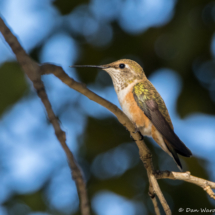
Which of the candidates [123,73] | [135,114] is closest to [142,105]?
[135,114]

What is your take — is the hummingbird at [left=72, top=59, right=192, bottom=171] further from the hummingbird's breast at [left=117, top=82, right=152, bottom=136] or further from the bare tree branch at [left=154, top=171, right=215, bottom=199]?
the bare tree branch at [left=154, top=171, right=215, bottom=199]

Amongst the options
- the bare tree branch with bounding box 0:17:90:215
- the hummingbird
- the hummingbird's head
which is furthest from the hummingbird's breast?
the bare tree branch with bounding box 0:17:90:215

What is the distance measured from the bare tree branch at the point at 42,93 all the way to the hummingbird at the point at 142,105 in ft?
4.64

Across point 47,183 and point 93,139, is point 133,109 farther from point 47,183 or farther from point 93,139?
point 47,183

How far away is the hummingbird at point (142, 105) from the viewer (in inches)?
104

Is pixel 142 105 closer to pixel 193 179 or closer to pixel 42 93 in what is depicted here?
pixel 193 179

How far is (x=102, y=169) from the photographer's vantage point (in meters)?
4.02

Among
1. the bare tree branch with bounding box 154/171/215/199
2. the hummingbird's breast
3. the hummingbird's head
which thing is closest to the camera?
the bare tree branch with bounding box 154/171/215/199

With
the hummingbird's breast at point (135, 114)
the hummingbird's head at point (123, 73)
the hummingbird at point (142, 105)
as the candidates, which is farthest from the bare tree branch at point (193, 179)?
the hummingbird's head at point (123, 73)

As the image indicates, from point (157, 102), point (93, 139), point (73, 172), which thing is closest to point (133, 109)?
point (157, 102)

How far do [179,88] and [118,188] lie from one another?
148 centimetres

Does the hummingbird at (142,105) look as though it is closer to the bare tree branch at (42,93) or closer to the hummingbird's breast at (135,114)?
the hummingbird's breast at (135,114)

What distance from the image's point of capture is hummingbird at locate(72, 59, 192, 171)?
2653mm

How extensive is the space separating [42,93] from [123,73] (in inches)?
79.8
